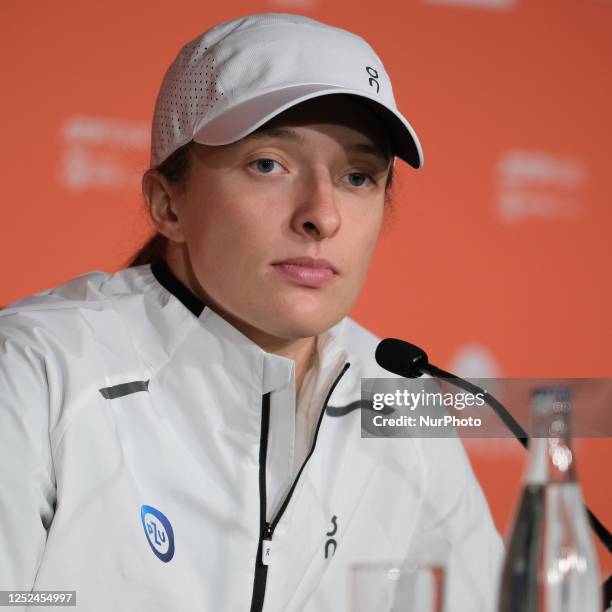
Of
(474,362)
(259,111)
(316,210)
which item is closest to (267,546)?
(316,210)

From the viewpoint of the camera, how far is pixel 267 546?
1.11 metres

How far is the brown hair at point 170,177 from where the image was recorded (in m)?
1.19

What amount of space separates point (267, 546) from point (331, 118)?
50cm

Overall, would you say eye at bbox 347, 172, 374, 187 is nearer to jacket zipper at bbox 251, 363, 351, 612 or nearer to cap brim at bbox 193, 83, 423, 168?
cap brim at bbox 193, 83, 423, 168

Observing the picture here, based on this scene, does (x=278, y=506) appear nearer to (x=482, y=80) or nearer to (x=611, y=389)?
(x=611, y=389)

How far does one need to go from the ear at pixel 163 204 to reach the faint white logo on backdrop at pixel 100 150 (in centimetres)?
58

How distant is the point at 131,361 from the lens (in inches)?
44.4

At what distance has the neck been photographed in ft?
3.91

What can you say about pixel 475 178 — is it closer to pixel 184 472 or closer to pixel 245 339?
pixel 245 339

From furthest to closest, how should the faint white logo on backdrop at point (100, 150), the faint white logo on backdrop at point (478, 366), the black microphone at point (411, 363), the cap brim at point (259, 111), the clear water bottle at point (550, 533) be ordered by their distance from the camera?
the faint white logo on backdrop at point (478, 366), the faint white logo on backdrop at point (100, 150), the cap brim at point (259, 111), the black microphone at point (411, 363), the clear water bottle at point (550, 533)

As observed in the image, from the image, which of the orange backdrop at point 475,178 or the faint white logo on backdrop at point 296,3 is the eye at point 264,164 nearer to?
the orange backdrop at point 475,178

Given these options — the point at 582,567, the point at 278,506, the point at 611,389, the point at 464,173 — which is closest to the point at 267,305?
the point at 278,506

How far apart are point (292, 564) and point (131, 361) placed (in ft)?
1.02

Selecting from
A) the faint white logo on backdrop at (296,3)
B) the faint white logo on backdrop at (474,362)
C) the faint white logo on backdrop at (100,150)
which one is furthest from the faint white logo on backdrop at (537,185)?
the faint white logo on backdrop at (100,150)
